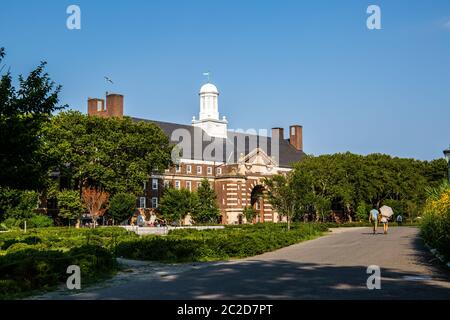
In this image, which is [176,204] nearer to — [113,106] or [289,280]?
[113,106]

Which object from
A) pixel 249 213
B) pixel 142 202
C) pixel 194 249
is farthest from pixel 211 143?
pixel 194 249

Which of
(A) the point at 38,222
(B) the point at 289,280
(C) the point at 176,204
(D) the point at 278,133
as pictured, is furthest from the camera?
(D) the point at 278,133

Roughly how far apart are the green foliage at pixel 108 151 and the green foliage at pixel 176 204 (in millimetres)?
5104

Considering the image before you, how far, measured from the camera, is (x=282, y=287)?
12.6 m

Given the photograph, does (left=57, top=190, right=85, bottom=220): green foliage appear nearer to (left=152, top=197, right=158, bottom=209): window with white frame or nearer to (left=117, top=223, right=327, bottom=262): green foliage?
(left=152, top=197, right=158, bottom=209): window with white frame

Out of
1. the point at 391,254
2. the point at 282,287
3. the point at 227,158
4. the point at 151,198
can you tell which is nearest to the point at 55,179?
the point at 151,198

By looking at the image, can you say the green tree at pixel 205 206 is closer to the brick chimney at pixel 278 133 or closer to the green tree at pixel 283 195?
the brick chimney at pixel 278 133

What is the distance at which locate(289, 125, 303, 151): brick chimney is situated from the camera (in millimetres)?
105744

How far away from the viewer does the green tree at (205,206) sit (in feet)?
241

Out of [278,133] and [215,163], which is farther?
[278,133]

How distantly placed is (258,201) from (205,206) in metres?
14.2

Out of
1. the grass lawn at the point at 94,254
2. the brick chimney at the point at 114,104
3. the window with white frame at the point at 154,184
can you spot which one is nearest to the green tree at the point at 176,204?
the window with white frame at the point at 154,184

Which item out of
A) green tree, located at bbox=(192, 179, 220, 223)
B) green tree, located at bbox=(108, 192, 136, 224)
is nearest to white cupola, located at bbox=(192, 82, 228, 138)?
green tree, located at bbox=(192, 179, 220, 223)

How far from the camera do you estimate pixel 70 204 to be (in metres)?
60.9
